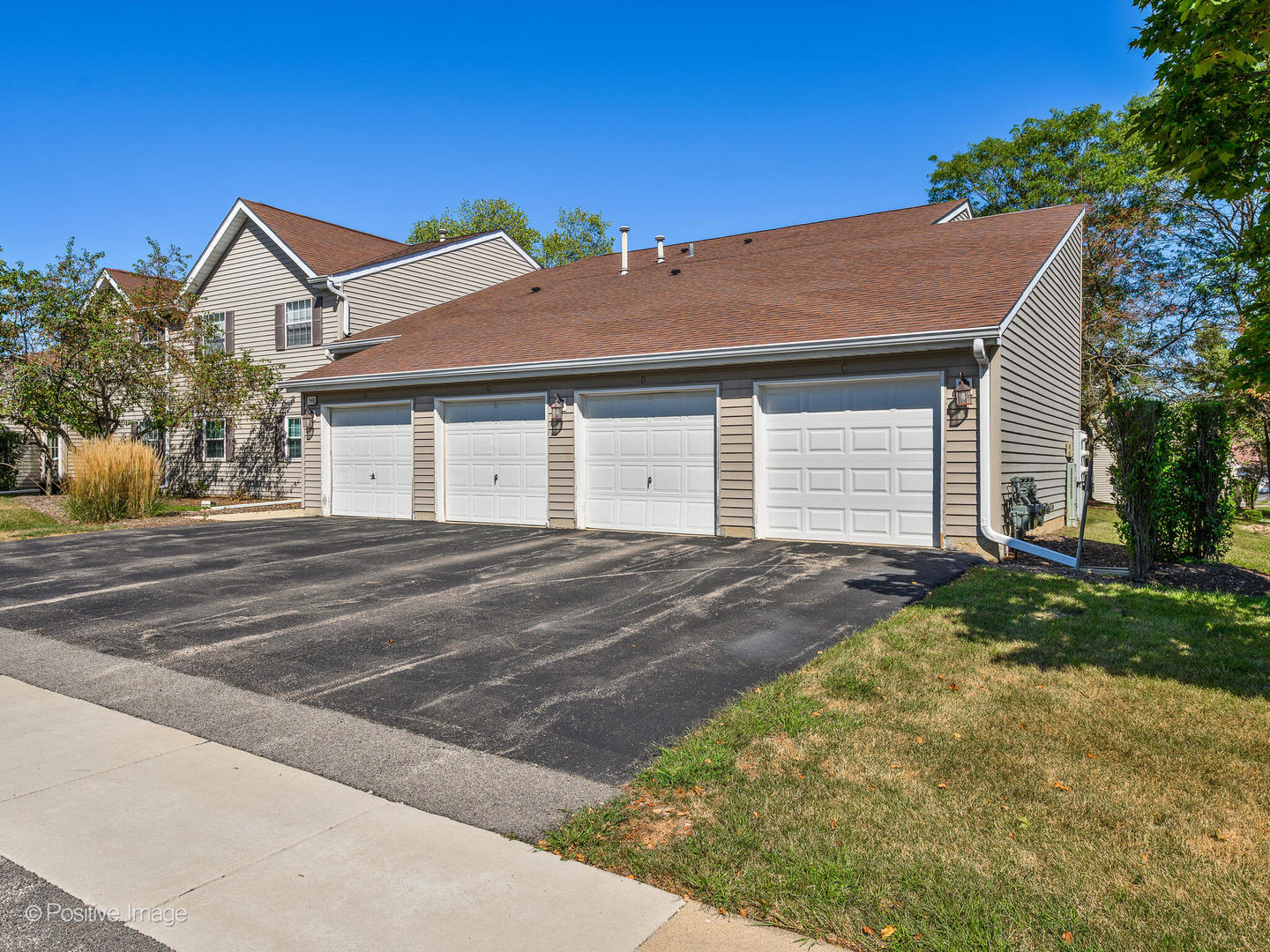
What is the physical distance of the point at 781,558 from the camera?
9219 mm

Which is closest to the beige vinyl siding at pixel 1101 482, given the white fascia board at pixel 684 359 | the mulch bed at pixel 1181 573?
the mulch bed at pixel 1181 573

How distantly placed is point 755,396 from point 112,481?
12235mm

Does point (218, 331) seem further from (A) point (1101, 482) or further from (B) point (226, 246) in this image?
(A) point (1101, 482)

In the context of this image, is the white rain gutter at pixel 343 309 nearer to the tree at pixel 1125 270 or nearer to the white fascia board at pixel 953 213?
the white fascia board at pixel 953 213

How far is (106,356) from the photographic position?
1727 centimetres

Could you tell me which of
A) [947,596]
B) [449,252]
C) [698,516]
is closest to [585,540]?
[698,516]

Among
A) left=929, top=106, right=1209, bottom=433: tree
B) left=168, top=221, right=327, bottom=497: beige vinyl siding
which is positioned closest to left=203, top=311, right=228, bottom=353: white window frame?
left=168, top=221, right=327, bottom=497: beige vinyl siding

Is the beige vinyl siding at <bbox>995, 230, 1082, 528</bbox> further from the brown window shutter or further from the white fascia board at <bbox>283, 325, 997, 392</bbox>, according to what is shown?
the brown window shutter

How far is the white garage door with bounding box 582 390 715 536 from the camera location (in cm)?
1149

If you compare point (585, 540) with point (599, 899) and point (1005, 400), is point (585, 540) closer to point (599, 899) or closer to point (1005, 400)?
point (1005, 400)

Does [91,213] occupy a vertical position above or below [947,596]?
above

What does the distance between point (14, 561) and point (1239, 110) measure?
14.0 meters

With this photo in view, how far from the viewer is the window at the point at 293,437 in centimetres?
1923

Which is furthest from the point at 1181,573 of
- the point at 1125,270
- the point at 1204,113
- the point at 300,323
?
the point at 300,323
